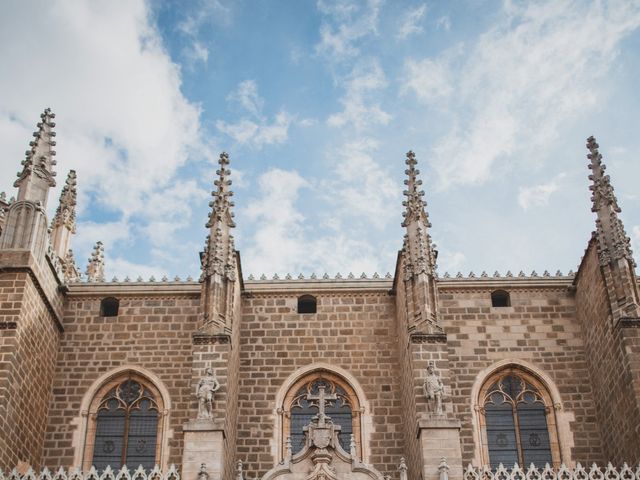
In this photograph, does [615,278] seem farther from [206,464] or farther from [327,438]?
[206,464]

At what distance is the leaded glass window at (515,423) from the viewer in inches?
877

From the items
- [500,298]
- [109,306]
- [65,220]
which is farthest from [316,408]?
[65,220]

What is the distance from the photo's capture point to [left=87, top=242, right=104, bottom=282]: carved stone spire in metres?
32.0

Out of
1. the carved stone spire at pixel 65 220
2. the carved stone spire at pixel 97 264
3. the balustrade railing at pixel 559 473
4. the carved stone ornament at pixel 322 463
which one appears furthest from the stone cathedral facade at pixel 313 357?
the carved stone spire at pixel 97 264

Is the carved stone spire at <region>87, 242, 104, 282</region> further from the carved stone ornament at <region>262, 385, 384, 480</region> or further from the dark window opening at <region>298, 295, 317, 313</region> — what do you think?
the carved stone ornament at <region>262, 385, 384, 480</region>

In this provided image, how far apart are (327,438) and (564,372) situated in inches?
268

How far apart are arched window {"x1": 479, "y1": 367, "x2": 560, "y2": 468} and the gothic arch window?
299cm

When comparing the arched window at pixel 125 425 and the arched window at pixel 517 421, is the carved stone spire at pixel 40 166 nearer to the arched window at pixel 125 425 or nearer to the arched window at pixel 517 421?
the arched window at pixel 125 425

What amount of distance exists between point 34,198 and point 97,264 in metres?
9.94

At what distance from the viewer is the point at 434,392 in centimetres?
2022

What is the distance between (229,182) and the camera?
24516mm

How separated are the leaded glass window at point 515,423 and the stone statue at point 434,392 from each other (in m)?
2.93

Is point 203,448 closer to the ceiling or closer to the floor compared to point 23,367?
closer to the floor

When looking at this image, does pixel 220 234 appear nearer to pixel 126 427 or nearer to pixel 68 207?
pixel 126 427
